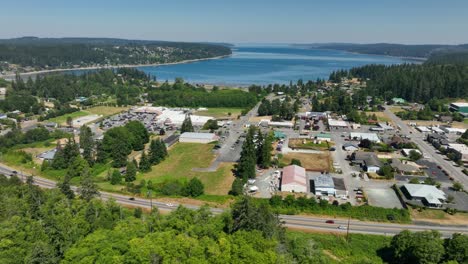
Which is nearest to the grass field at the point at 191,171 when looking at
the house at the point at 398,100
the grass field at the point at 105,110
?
the grass field at the point at 105,110

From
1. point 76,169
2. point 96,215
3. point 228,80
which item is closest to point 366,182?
point 96,215

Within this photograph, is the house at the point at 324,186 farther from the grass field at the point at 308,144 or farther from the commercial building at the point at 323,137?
the commercial building at the point at 323,137

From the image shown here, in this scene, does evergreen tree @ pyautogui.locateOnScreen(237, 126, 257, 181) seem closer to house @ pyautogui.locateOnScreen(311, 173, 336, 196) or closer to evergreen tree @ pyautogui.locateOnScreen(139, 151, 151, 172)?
house @ pyautogui.locateOnScreen(311, 173, 336, 196)

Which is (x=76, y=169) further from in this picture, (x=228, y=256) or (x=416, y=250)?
(x=416, y=250)

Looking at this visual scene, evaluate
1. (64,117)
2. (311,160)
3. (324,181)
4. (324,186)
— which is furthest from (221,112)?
(324,186)

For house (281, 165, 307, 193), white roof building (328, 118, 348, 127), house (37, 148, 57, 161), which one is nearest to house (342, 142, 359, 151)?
white roof building (328, 118, 348, 127)

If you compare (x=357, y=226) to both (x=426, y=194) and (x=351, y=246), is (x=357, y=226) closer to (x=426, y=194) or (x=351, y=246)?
(x=351, y=246)

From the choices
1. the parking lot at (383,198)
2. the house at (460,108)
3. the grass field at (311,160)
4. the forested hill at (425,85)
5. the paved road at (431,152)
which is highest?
the forested hill at (425,85)
